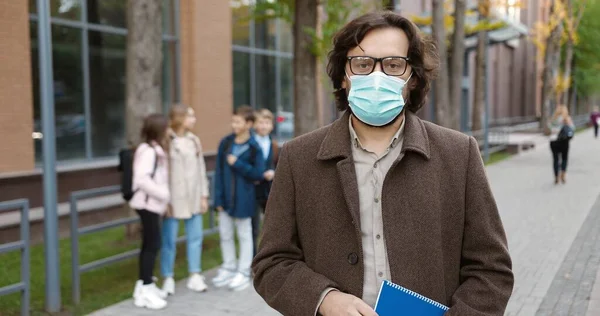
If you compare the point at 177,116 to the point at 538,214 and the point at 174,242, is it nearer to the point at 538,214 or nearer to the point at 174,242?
the point at 174,242

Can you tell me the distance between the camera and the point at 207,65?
1598 cm

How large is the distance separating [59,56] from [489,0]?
56.1 ft

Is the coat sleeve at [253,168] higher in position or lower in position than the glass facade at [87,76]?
lower

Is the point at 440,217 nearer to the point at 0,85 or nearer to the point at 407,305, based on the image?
the point at 407,305

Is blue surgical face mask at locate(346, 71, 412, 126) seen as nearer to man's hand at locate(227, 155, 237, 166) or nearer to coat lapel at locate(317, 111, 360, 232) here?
coat lapel at locate(317, 111, 360, 232)

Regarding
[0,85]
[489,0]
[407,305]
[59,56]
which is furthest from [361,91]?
[489,0]

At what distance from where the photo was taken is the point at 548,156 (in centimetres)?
2527

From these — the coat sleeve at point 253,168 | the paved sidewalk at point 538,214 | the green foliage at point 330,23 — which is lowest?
the paved sidewalk at point 538,214

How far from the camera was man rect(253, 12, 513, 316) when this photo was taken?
2035 millimetres

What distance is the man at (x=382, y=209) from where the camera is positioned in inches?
80.1

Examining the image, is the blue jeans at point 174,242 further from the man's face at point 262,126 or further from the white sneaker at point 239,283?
the man's face at point 262,126

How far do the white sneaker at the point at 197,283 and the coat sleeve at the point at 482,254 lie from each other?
5.11 metres

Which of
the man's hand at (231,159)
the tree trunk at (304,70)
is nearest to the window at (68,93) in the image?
the tree trunk at (304,70)

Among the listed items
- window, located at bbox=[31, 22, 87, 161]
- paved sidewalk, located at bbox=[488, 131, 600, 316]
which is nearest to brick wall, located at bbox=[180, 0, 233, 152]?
window, located at bbox=[31, 22, 87, 161]
